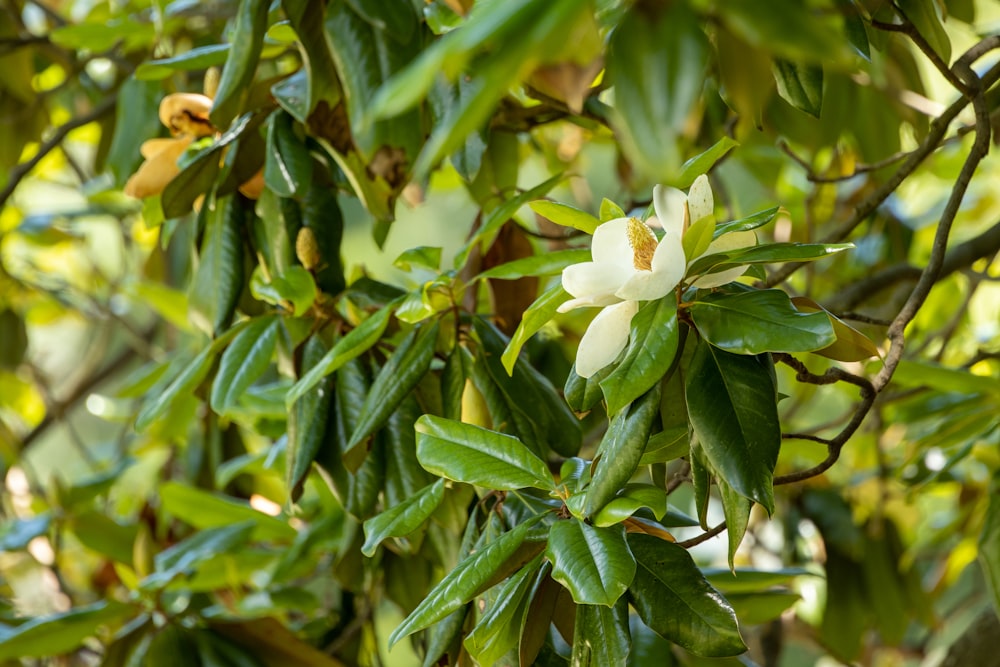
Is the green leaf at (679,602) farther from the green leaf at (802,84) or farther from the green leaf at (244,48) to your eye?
the green leaf at (244,48)

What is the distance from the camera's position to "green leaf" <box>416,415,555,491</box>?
0.50 metres

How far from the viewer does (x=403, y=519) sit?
0.54m

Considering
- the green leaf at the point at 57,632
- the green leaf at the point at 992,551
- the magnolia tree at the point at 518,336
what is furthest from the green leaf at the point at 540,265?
the green leaf at the point at 57,632

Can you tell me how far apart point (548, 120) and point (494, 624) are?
49cm

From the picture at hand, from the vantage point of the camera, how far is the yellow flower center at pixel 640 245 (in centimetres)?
48

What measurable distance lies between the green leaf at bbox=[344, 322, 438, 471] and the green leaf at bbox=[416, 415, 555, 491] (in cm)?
6

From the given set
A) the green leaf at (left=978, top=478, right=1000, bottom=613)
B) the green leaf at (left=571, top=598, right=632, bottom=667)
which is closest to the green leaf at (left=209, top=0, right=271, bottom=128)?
the green leaf at (left=571, top=598, right=632, bottom=667)

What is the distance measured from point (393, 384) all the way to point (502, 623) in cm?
17

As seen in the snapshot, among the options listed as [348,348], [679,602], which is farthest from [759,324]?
[348,348]

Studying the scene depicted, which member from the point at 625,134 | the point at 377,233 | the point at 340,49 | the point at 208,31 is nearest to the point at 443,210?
the point at 208,31

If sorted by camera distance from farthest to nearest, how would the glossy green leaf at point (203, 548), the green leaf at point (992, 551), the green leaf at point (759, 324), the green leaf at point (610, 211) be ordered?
the glossy green leaf at point (203, 548), the green leaf at point (992, 551), the green leaf at point (610, 211), the green leaf at point (759, 324)

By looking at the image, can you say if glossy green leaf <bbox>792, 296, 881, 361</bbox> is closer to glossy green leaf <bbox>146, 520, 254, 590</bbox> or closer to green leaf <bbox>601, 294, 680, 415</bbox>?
green leaf <bbox>601, 294, 680, 415</bbox>

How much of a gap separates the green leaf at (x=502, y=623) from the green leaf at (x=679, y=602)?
53mm

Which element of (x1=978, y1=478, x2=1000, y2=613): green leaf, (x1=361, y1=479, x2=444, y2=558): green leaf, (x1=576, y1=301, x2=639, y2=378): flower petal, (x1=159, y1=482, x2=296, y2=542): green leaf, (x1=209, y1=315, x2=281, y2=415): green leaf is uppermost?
(x1=576, y1=301, x2=639, y2=378): flower petal
